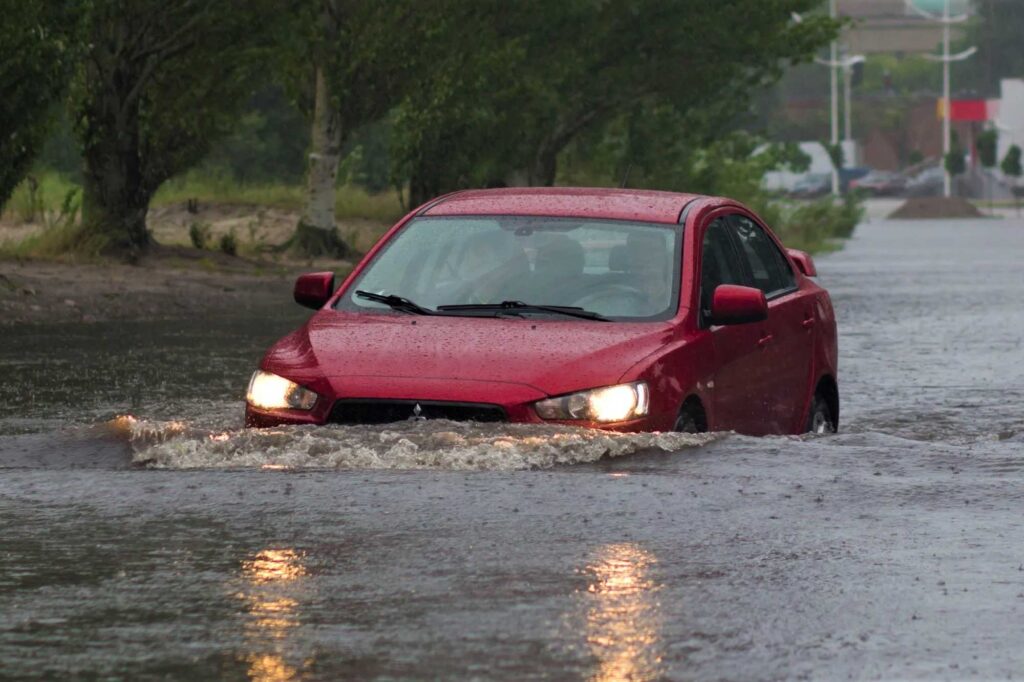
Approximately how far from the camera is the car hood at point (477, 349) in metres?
9.61

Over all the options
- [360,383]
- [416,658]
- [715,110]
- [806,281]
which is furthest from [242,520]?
[715,110]

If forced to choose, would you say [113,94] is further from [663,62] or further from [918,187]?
[918,187]

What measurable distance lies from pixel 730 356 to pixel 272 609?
4.16 meters

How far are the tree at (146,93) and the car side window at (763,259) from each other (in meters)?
19.2

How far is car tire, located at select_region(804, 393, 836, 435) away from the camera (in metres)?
11.8

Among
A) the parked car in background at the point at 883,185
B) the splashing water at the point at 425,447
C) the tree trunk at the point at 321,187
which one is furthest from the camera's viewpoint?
the parked car in background at the point at 883,185

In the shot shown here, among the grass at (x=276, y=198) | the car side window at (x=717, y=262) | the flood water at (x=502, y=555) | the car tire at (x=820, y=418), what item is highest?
the car side window at (x=717, y=262)

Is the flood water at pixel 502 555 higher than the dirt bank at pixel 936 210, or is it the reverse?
the flood water at pixel 502 555

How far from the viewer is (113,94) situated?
31.7 m

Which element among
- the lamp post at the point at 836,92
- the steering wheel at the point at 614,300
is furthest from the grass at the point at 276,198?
the lamp post at the point at 836,92

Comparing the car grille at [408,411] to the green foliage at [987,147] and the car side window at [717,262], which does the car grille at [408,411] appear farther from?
the green foliage at [987,147]

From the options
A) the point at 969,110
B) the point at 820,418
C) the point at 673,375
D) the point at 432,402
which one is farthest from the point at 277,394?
the point at 969,110

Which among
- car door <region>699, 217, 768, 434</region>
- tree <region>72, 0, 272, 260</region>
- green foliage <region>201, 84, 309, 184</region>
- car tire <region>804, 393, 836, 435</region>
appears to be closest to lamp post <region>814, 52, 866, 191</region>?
green foliage <region>201, 84, 309, 184</region>

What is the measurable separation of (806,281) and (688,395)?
2.55 metres
